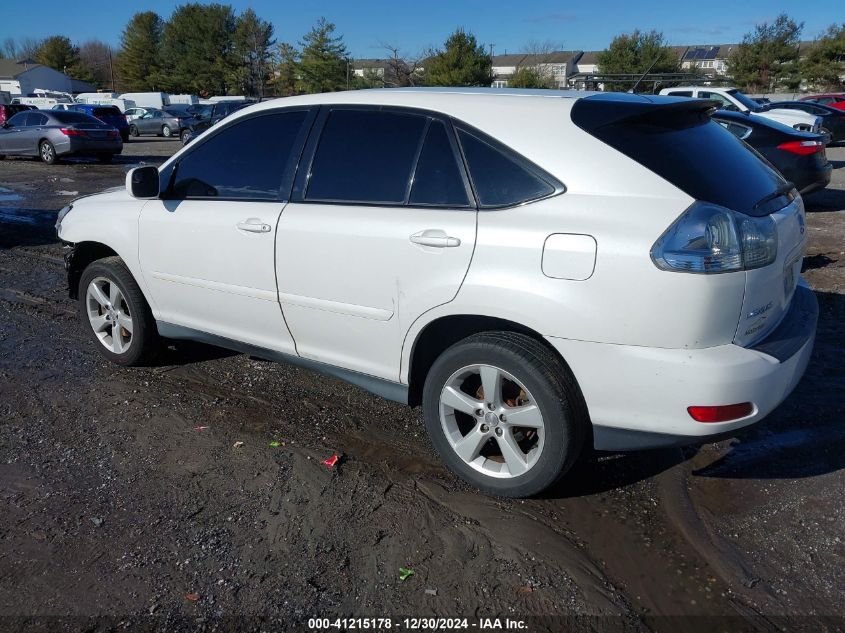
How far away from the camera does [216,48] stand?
7325 centimetres

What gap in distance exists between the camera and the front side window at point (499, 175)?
10.0ft

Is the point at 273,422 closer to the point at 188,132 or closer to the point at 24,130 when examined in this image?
the point at 24,130

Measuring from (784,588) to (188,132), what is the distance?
3215cm

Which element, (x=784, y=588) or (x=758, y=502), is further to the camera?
(x=758, y=502)

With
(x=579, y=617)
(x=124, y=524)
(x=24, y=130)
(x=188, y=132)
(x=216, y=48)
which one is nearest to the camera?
(x=579, y=617)

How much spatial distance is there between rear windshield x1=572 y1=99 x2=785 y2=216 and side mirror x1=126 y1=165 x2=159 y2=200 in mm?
Result: 2625

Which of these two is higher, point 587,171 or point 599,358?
point 587,171

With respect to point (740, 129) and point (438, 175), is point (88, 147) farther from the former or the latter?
point (438, 175)

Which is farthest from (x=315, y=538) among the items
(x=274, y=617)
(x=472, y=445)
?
(x=472, y=445)

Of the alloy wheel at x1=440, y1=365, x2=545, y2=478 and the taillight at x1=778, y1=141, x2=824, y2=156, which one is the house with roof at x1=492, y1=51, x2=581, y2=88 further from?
the alloy wheel at x1=440, y1=365, x2=545, y2=478

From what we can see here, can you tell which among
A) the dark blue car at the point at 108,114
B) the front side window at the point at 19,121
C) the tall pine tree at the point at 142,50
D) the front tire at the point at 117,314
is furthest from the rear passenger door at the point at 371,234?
the tall pine tree at the point at 142,50

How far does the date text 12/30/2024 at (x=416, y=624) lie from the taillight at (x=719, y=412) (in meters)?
1.02

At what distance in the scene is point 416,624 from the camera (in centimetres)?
256

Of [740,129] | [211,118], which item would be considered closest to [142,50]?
[211,118]
